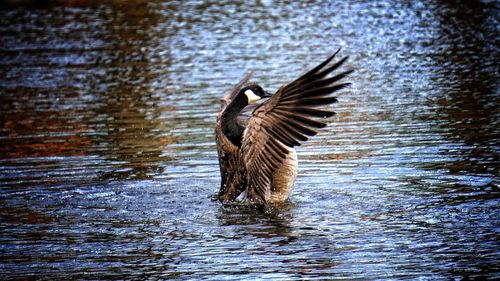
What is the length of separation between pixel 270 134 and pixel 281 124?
16 cm

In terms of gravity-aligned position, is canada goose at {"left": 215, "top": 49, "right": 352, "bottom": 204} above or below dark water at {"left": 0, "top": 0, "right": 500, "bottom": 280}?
above

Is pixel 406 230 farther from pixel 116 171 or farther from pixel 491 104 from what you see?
pixel 491 104

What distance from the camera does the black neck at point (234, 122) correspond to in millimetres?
9812

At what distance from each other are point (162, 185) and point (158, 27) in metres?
14.6

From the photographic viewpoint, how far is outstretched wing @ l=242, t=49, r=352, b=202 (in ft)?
29.3

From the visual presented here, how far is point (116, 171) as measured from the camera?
11266mm

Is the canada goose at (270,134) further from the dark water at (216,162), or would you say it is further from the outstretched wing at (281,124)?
the dark water at (216,162)

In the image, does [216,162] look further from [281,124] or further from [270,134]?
[281,124]

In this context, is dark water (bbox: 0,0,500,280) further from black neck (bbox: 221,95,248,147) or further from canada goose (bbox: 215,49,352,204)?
black neck (bbox: 221,95,248,147)

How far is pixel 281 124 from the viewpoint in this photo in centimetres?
914

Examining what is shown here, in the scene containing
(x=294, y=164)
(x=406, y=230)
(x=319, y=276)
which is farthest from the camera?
(x=294, y=164)

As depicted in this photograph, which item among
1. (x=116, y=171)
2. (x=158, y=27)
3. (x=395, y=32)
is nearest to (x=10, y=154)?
(x=116, y=171)

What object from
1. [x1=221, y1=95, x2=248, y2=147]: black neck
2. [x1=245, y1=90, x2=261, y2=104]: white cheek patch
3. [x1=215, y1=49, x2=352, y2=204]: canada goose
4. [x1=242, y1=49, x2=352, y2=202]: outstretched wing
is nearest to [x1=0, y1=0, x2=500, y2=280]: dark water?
[x1=215, y1=49, x2=352, y2=204]: canada goose

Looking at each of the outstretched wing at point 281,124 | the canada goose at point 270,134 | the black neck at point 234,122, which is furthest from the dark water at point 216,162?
the black neck at point 234,122
